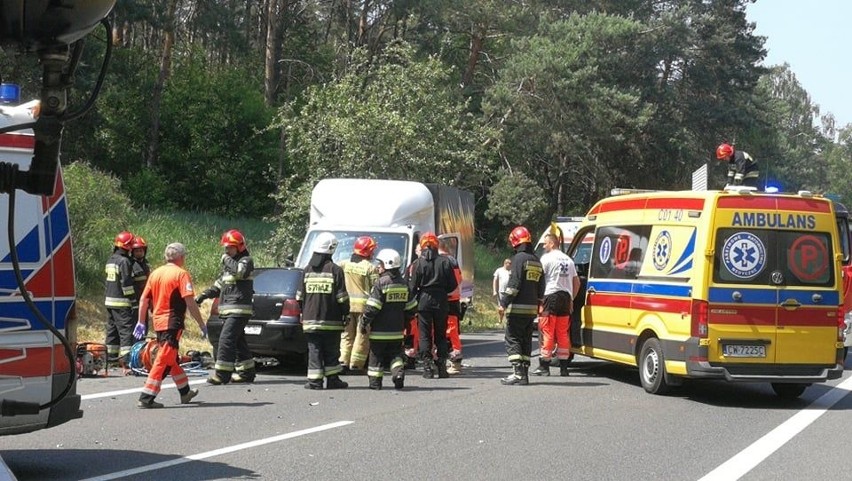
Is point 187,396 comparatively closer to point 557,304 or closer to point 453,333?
point 453,333

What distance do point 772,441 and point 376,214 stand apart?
28.3ft

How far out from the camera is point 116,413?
11.0m

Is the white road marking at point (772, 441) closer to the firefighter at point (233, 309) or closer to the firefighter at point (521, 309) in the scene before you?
the firefighter at point (521, 309)

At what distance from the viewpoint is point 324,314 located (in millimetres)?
13094

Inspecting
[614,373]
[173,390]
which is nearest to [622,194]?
[614,373]

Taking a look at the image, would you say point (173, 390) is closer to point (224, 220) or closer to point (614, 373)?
point (614, 373)

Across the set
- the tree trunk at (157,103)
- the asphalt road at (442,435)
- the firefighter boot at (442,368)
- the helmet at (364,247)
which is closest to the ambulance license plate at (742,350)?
the asphalt road at (442,435)

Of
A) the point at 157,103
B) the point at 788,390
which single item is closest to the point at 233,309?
the point at 788,390

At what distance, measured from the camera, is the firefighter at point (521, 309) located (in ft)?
45.4

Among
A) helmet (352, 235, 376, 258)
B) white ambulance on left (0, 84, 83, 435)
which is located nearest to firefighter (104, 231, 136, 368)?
helmet (352, 235, 376, 258)

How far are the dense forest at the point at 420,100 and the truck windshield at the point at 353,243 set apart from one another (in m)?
9.29

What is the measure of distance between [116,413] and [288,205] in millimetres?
15959

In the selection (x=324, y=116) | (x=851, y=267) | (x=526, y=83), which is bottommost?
(x=851, y=267)

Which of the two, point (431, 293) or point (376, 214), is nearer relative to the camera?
point (431, 293)
